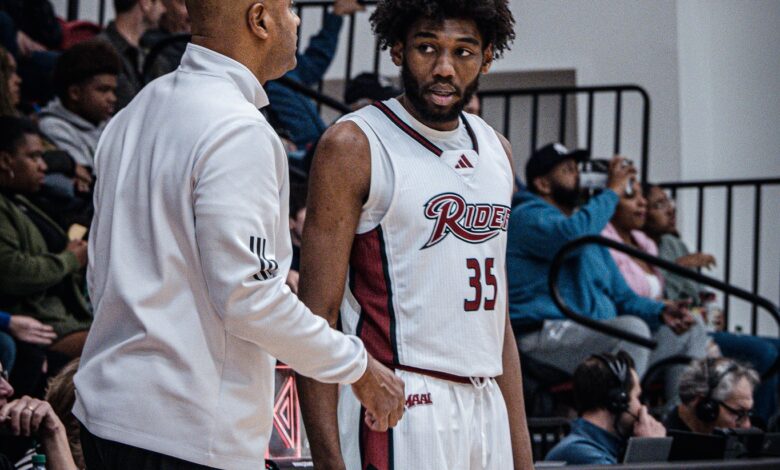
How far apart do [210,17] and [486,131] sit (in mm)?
903

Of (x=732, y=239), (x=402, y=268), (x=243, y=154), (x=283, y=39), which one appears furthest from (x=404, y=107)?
(x=732, y=239)

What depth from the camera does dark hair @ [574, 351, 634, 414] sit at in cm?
448

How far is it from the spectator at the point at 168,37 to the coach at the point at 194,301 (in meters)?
3.92

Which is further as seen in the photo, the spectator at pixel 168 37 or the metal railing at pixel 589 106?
the metal railing at pixel 589 106

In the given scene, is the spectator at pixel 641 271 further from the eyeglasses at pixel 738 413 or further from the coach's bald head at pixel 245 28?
the coach's bald head at pixel 245 28

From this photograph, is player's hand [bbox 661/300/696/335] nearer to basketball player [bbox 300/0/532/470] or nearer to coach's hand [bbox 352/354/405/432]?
basketball player [bbox 300/0/532/470]

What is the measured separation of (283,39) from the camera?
209 cm

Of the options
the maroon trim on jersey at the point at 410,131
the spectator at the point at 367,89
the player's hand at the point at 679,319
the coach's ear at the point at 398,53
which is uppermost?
the spectator at the point at 367,89

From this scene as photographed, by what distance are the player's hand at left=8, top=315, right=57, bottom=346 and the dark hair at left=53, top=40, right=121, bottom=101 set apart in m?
1.78

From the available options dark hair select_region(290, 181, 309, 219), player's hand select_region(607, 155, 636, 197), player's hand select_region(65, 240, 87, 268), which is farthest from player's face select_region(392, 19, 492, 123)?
player's hand select_region(607, 155, 636, 197)

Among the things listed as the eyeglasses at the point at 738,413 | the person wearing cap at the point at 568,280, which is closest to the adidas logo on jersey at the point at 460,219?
the eyeglasses at the point at 738,413

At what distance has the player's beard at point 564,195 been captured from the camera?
5.97 metres

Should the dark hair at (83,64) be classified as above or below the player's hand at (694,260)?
above

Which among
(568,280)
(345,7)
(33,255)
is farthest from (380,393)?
(345,7)
